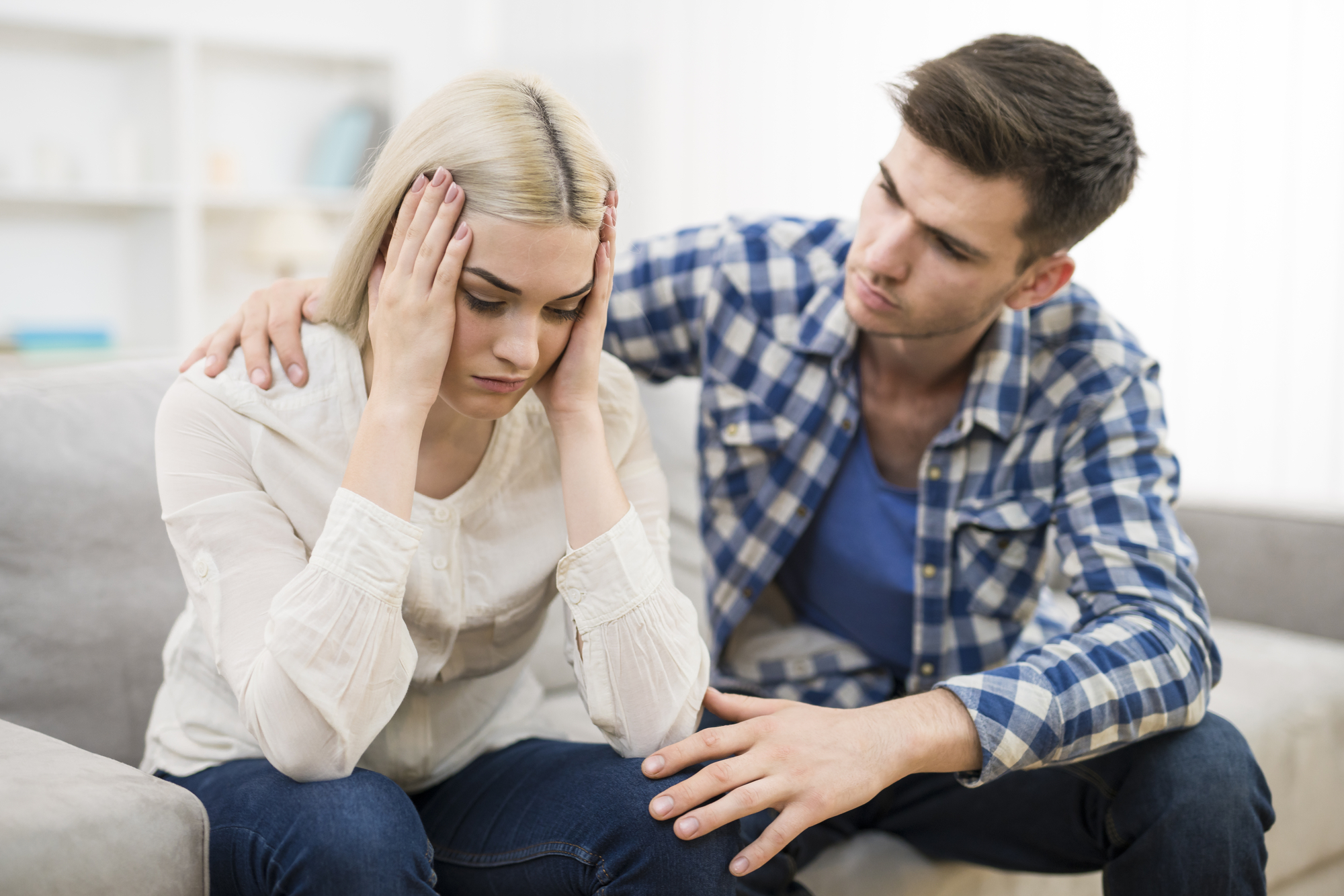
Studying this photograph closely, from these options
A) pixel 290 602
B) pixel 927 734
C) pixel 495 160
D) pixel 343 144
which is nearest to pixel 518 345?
pixel 495 160

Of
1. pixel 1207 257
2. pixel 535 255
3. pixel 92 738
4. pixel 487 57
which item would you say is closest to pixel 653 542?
pixel 535 255

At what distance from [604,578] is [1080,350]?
0.73 meters

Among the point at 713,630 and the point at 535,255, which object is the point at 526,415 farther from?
the point at 713,630

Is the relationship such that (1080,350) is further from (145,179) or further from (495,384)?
(145,179)

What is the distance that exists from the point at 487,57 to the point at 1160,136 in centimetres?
321

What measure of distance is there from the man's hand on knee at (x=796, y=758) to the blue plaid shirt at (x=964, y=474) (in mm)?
69

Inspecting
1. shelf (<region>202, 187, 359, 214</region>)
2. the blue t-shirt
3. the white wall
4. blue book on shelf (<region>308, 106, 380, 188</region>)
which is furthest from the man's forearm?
blue book on shelf (<region>308, 106, 380, 188</region>)

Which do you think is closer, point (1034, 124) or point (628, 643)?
point (628, 643)

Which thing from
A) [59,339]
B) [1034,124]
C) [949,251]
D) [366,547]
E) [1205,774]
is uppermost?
[1034,124]

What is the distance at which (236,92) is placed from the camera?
4133 mm

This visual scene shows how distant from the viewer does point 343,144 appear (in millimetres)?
4211

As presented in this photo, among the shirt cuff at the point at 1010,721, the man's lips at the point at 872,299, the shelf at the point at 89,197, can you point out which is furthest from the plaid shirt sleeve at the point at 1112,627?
the shelf at the point at 89,197

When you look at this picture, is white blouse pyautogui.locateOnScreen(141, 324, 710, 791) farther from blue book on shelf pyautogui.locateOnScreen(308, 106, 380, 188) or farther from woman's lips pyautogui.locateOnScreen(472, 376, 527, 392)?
blue book on shelf pyautogui.locateOnScreen(308, 106, 380, 188)

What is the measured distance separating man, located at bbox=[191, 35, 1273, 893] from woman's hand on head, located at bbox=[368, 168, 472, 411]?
6.2 inches
